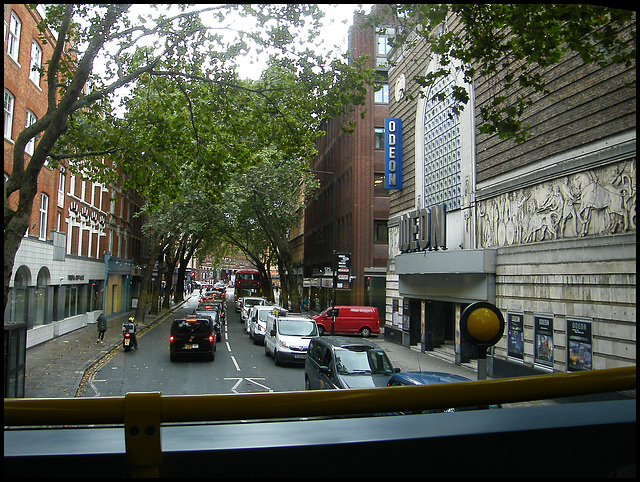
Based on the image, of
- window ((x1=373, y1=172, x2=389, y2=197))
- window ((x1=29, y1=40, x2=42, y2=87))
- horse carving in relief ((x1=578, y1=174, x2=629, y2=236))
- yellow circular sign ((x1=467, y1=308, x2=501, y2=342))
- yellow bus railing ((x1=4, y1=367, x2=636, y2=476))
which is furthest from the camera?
window ((x1=373, y1=172, x2=389, y2=197))

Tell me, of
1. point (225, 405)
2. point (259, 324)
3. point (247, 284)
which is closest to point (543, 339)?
point (225, 405)

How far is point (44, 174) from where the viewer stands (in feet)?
63.5

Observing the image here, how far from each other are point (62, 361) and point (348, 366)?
8837 millimetres

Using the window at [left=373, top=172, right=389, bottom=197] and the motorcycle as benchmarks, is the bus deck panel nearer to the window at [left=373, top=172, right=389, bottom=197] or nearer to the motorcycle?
the motorcycle

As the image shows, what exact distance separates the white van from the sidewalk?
18.1 ft

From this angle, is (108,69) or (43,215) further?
(43,215)

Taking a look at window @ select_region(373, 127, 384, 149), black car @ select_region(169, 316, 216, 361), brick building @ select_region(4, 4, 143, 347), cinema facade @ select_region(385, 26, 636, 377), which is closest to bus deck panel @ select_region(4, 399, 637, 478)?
cinema facade @ select_region(385, 26, 636, 377)

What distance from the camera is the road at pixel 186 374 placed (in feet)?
34.8

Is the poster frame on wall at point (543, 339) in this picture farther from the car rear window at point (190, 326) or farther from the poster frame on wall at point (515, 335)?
the car rear window at point (190, 326)

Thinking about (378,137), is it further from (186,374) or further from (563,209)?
(186,374)

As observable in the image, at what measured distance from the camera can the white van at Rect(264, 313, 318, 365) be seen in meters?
16.9

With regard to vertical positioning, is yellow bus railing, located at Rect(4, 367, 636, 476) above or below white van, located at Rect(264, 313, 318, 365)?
above

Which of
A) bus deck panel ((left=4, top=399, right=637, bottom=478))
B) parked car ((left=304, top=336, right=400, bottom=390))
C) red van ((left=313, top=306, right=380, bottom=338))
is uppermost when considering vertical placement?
bus deck panel ((left=4, top=399, right=637, bottom=478))

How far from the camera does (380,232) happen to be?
34.6 metres
